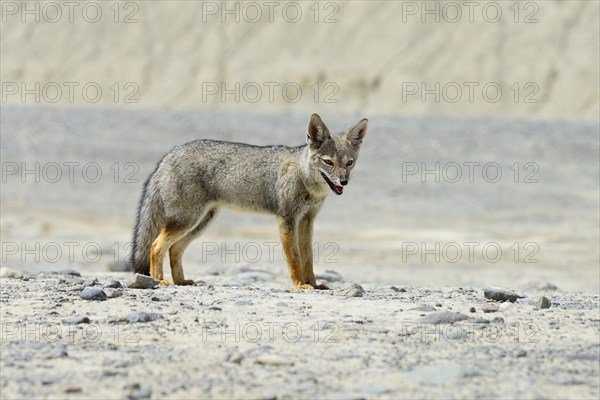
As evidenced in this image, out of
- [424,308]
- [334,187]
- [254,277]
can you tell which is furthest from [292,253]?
[254,277]

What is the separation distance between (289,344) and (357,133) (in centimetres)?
382

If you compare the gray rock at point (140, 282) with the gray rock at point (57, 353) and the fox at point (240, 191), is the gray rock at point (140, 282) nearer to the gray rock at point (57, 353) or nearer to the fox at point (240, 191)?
the fox at point (240, 191)

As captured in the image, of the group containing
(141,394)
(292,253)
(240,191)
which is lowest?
(141,394)

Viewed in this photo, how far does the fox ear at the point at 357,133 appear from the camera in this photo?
10648 millimetres

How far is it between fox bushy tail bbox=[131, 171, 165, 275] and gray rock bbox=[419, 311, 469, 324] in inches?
153

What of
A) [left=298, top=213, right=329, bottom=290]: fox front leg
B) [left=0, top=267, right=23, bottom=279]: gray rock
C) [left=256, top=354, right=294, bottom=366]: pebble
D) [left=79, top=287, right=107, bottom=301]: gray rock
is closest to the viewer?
[left=256, top=354, right=294, bottom=366]: pebble

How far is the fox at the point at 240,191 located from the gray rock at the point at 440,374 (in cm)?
387

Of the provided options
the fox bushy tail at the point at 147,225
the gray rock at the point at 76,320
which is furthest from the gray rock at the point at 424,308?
the fox bushy tail at the point at 147,225

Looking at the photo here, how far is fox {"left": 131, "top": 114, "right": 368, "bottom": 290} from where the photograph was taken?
34.5 feet

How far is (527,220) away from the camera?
27.6 m

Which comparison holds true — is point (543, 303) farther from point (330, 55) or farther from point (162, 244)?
point (330, 55)

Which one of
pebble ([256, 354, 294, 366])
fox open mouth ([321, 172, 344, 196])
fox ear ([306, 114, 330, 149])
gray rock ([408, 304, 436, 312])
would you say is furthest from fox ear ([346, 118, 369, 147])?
pebble ([256, 354, 294, 366])

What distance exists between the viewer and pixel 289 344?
24.0 feet

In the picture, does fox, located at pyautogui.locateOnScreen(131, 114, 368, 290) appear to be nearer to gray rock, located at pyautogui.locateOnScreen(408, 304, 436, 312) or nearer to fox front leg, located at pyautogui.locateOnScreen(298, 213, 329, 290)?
fox front leg, located at pyautogui.locateOnScreen(298, 213, 329, 290)
